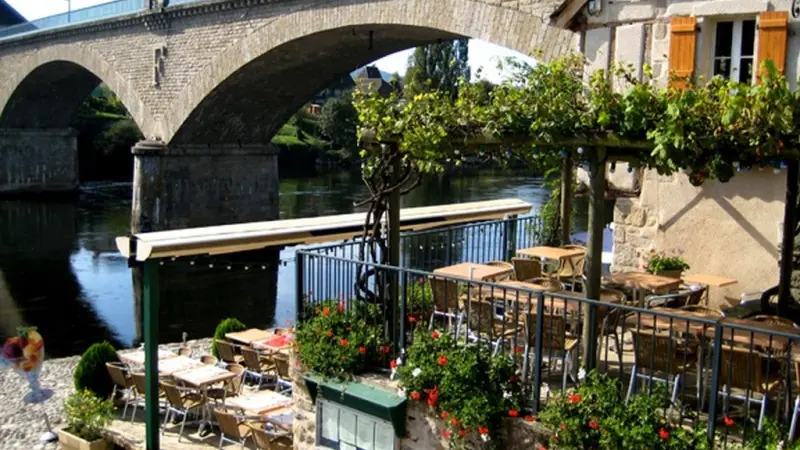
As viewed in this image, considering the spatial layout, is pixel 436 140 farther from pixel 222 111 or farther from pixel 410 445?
pixel 222 111

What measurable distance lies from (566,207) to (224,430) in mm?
4056

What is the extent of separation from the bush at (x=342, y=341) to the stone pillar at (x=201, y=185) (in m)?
16.1

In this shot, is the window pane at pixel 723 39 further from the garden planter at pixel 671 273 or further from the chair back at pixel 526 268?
the chair back at pixel 526 268

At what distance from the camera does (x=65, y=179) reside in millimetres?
33625

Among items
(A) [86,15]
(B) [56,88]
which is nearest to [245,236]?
(A) [86,15]

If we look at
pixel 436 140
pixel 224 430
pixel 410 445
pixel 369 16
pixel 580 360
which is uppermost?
pixel 369 16

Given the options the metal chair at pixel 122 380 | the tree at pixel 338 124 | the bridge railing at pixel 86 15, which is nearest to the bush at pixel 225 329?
the metal chair at pixel 122 380

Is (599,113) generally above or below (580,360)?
above

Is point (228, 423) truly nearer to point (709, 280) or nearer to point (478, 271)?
point (478, 271)

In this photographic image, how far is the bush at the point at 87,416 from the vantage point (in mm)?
7441

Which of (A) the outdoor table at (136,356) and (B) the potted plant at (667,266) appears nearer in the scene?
(B) the potted plant at (667,266)

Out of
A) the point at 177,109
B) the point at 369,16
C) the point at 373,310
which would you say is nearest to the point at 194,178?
the point at 177,109

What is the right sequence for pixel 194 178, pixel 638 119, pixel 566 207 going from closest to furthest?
pixel 638 119, pixel 566 207, pixel 194 178

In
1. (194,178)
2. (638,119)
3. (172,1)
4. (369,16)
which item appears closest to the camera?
(638,119)
